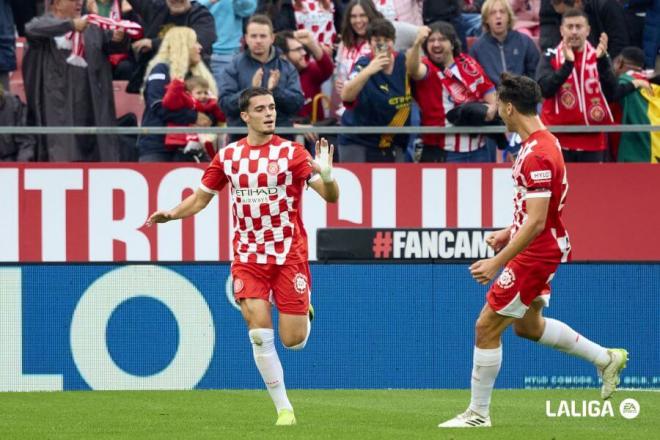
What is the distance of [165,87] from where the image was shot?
14.3 meters

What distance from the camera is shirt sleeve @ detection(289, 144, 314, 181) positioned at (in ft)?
32.8

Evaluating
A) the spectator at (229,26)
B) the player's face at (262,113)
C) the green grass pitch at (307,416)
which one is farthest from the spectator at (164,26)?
the player's face at (262,113)

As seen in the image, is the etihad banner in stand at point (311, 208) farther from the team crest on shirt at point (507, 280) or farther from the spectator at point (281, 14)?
the team crest on shirt at point (507, 280)

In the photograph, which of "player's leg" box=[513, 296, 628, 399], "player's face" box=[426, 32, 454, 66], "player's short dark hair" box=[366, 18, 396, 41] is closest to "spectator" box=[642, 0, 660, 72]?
"player's face" box=[426, 32, 454, 66]

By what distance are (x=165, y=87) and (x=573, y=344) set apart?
617cm

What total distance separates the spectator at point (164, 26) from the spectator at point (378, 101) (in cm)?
199

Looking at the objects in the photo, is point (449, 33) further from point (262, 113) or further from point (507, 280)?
point (507, 280)

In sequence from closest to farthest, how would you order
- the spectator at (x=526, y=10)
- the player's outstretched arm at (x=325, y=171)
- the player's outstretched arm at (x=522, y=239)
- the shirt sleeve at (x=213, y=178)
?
the player's outstretched arm at (x=522, y=239), the player's outstretched arm at (x=325, y=171), the shirt sleeve at (x=213, y=178), the spectator at (x=526, y=10)

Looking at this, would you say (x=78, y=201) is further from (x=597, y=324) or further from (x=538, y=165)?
(x=538, y=165)

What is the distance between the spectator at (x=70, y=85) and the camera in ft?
47.2

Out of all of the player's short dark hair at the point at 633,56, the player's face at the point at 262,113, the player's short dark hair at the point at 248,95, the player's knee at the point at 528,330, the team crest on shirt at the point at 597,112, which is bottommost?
the player's knee at the point at 528,330

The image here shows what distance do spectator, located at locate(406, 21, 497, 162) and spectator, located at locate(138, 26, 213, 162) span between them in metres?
2.30

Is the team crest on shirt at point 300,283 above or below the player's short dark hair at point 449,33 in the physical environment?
below

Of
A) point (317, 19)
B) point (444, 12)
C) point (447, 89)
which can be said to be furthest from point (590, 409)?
point (317, 19)
